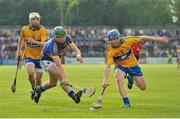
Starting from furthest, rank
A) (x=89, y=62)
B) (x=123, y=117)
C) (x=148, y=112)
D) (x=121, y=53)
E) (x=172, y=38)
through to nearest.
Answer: (x=172, y=38) → (x=89, y=62) → (x=121, y=53) → (x=148, y=112) → (x=123, y=117)

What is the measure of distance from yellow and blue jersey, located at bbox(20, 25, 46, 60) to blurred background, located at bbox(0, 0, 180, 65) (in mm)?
52598

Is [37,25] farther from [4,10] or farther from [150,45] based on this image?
[4,10]

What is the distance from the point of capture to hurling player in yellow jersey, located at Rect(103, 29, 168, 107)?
53.3 ft

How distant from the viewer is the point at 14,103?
17734 millimetres

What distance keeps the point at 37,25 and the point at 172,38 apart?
63.3 metres

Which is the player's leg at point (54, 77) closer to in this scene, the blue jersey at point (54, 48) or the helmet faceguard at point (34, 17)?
the blue jersey at point (54, 48)

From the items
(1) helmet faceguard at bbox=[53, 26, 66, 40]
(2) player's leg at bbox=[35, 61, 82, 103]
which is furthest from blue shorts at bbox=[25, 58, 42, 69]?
(1) helmet faceguard at bbox=[53, 26, 66, 40]

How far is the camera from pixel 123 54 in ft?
55.5

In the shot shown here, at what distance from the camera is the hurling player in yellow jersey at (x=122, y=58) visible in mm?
16250

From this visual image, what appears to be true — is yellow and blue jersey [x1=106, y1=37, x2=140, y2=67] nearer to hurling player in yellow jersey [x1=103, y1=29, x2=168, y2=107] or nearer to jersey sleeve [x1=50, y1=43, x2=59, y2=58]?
hurling player in yellow jersey [x1=103, y1=29, x2=168, y2=107]

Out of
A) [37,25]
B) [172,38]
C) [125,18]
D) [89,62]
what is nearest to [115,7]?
[125,18]

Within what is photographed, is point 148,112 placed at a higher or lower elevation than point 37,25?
lower

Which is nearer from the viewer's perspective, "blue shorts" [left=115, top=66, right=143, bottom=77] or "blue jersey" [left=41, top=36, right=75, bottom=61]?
"blue jersey" [left=41, top=36, right=75, bottom=61]

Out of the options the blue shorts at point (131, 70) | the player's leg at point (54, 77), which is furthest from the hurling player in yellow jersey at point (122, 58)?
the player's leg at point (54, 77)
